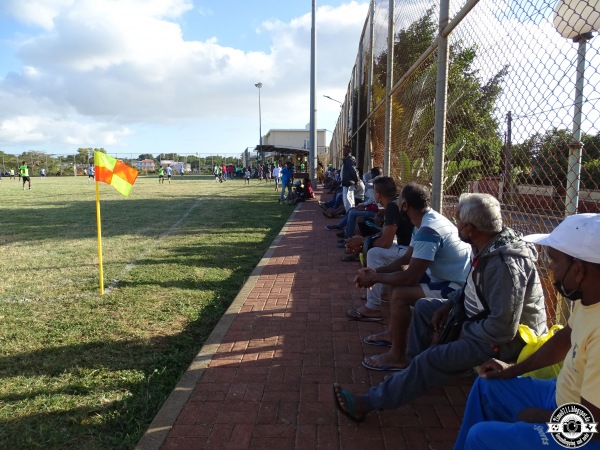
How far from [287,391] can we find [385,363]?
0.77m

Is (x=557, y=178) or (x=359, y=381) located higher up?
(x=557, y=178)

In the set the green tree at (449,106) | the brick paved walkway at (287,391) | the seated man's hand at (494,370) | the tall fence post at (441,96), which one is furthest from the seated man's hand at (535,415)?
the tall fence post at (441,96)

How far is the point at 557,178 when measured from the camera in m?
2.47

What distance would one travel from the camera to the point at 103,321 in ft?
15.1

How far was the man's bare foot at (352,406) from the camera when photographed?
2717mm

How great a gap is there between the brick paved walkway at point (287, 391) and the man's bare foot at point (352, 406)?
0.21ft

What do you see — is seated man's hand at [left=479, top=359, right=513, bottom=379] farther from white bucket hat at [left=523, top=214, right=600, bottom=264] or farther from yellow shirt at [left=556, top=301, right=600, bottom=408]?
white bucket hat at [left=523, top=214, right=600, bottom=264]

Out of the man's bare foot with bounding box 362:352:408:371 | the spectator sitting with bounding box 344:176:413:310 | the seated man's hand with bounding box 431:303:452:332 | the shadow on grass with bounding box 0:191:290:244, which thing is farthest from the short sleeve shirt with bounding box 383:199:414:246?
the shadow on grass with bounding box 0:191:290:244

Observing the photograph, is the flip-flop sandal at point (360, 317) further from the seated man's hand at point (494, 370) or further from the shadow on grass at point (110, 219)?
the shadow on grass at point (110, 219)

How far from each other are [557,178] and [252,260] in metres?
5.60

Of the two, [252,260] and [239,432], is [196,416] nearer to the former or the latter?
[239,432]

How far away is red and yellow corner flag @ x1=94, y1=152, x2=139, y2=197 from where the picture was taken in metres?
5.41

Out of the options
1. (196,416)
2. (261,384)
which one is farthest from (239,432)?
(261,384)

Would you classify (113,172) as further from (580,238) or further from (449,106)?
Answer: (580,238)
